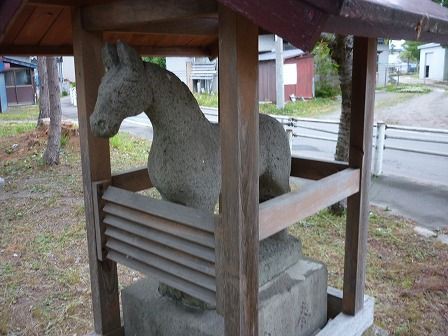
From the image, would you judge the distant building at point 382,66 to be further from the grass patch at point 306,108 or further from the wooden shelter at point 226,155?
the wooden shelter at point 226,155

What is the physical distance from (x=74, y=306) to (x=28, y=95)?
81.3 ft

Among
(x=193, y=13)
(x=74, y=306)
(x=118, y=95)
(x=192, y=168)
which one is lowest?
(x=74, y=306)

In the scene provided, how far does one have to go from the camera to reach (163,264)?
210 cm

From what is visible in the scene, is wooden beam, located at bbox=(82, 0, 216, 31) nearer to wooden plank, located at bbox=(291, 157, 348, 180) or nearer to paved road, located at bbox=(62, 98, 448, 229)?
wooden plank, located at bbox=(291, 157, 348, 180)

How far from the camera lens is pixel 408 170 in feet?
26.3

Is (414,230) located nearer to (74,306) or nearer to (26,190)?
(74,306)

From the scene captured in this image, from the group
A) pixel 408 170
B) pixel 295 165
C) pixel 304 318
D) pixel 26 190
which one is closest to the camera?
pixel 304 318

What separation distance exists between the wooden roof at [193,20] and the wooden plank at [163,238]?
945 mm

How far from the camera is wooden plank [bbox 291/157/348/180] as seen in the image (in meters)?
2.77

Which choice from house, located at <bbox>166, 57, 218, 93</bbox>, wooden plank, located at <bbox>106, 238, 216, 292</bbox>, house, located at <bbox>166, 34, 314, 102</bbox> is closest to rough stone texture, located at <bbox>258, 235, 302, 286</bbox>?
wooden plank, located at <bbox>106, 238, 216, 292</bbox>

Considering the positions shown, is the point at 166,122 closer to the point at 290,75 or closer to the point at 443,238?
the point at 443,238

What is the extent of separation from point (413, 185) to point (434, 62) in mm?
32942

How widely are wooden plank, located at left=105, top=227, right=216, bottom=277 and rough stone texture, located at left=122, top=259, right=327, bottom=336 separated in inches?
18.1

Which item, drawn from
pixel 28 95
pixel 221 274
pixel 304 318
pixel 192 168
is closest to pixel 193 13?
pixel 192 168
